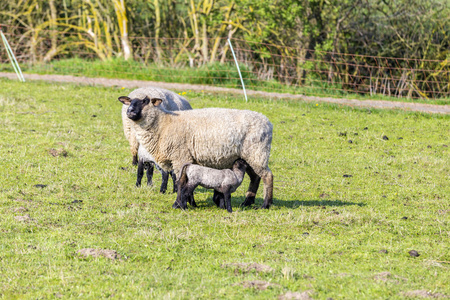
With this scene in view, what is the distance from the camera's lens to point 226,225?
7707 mm

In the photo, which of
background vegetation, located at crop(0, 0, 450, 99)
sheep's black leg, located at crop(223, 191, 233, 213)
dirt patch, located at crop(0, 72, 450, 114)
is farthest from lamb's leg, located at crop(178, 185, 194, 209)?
background vegetation, located at crop(0, 0, 450, 99)

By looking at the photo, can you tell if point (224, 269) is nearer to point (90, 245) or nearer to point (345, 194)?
point (90, 245)

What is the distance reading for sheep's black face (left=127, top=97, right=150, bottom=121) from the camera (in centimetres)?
863

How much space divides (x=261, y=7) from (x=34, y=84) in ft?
29.5

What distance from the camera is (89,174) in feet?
34.2

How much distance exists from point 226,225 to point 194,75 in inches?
576

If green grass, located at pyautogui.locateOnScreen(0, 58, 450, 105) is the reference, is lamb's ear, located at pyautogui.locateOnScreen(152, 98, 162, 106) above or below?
above

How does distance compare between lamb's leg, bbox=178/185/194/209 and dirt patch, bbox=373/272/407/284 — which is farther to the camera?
lamb's leg, bbox=178/185/194/209

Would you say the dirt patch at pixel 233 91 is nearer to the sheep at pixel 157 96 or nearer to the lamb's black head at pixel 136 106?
the sheep at pixel 157 96

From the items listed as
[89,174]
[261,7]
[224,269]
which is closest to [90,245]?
[224,269]

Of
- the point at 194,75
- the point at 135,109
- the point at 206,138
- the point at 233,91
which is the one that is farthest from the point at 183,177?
the point at 194,75

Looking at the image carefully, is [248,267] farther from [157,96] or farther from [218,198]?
[157,96]

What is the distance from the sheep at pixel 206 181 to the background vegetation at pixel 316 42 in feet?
41.2

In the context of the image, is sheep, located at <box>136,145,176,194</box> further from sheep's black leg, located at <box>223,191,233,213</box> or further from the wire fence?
the wire fence
